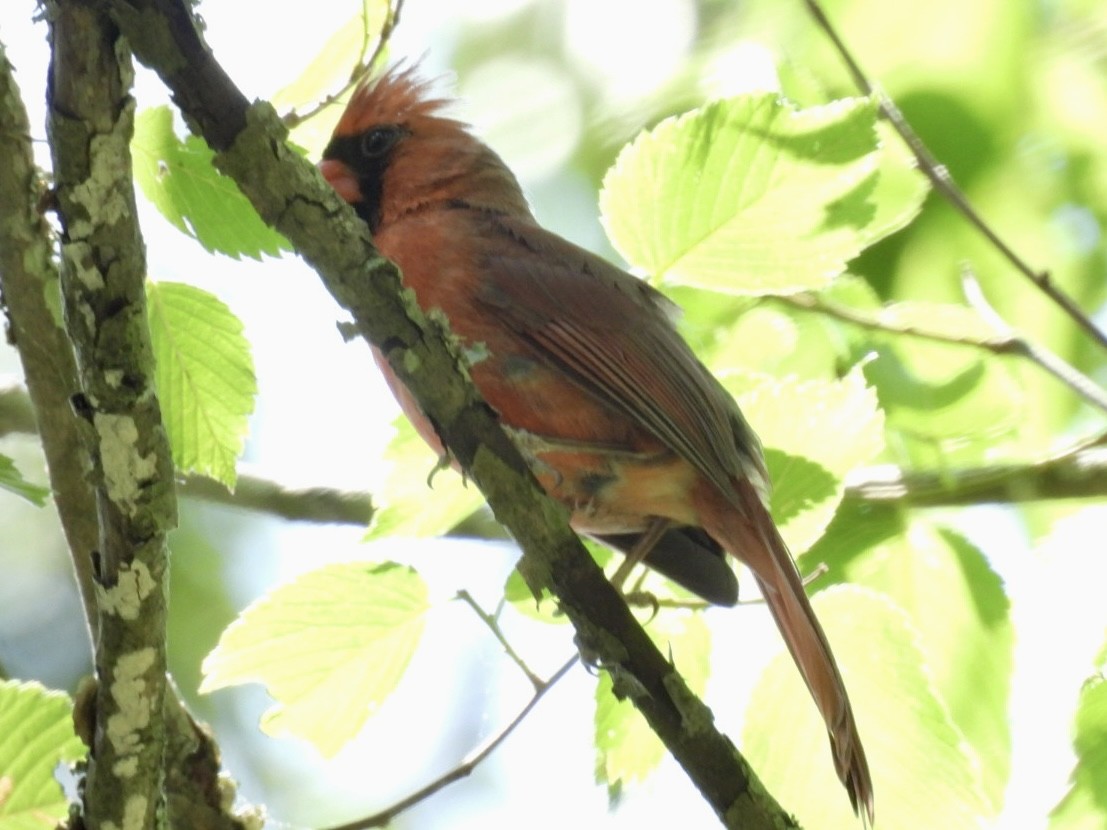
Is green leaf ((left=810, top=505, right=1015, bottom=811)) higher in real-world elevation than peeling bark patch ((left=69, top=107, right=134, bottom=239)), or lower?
lower

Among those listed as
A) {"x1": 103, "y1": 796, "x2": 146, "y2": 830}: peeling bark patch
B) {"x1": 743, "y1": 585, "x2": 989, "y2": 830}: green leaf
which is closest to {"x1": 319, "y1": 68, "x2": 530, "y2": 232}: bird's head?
{"x1": 743, "y1": 585, "x2": 989, "y2": 830}: green leaf

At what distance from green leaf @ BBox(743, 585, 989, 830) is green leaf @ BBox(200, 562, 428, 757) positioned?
0.58 m

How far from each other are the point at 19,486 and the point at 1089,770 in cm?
148

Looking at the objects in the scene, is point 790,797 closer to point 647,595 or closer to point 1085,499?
point 647,595

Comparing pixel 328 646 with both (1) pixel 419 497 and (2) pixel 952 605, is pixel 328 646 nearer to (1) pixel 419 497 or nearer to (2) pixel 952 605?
(1) pixel 419 497

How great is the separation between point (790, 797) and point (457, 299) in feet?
4.23

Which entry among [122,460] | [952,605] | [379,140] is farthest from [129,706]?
[379,140]

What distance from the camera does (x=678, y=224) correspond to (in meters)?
2.40

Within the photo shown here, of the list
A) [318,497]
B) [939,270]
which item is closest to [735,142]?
[939,270]

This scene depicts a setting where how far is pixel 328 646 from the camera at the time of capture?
235 cm

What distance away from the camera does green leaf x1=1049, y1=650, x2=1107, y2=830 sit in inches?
79.9

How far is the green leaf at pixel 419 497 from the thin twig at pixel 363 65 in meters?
0.59

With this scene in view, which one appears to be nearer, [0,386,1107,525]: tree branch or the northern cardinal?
[0,386,1107,525]: tree branch

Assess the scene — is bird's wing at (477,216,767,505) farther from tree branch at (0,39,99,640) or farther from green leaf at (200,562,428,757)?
tree branch at (0,39,99,640)
